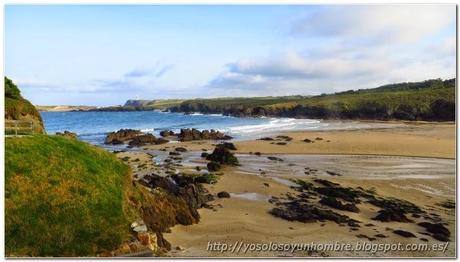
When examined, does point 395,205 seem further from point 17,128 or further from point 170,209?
point 17,128

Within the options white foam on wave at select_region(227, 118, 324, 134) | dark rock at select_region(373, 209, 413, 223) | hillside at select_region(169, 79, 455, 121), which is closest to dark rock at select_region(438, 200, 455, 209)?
dark rock at select_region(373, 209, 413, 223)

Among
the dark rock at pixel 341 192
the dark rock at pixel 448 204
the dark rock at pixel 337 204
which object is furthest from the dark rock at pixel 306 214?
the dark rock at pixel 448 204

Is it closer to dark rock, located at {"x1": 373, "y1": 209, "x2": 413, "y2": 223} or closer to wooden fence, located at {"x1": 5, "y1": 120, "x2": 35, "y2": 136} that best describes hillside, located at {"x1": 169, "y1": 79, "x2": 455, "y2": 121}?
dark rock, located at {"x1": 373, "y1": 209, "x2": 413, "y2": 223}

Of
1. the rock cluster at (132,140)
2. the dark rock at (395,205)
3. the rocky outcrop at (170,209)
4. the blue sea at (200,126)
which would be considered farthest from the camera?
the blue sea at (200,126)

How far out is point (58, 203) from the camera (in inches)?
520

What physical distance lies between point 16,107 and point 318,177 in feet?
62.6

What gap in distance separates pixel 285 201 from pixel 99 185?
1025cm

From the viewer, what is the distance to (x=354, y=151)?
4084 centimetres

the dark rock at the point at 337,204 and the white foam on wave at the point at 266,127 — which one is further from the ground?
the white foam on wave at the point at 266,127

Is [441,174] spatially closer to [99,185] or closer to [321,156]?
[321,156]

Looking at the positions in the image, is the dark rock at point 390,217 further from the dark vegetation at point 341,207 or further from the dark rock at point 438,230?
the dark rock at point 438,230

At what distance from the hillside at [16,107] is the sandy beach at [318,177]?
27.2ft

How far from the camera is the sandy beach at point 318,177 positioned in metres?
15.8

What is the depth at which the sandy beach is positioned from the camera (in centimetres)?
1580
